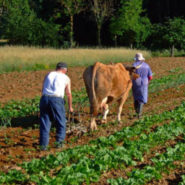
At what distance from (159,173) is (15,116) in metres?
6.24

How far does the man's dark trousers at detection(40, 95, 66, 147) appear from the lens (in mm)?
7488

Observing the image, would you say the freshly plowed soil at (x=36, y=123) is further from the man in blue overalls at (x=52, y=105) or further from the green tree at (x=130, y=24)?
the green tree at (x=130, y=24)

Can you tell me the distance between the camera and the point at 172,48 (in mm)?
37656

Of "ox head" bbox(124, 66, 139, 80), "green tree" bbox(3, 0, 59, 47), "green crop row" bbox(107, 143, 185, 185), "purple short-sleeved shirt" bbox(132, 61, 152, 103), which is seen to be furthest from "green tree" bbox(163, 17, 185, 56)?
"green crop row" bbox(107, 143, 185, 185)

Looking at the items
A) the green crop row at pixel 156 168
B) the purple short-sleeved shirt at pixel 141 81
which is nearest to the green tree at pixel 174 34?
the purple short-sleeved shirt at pixel 141 81

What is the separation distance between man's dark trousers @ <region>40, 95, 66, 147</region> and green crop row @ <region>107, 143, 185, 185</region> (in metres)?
2.08

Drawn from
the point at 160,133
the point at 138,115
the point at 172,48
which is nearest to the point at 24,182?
the point at 160,133

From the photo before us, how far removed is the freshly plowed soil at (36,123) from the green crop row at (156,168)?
164 millimetres

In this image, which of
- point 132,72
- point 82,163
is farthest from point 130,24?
point 82,163

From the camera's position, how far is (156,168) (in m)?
6.11

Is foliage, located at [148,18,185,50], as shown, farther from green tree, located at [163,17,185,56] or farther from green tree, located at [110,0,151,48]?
green tree, located at [110,0,151,48]

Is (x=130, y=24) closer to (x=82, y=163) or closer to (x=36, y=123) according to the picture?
(x=36, y=123)

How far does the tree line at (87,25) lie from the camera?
1516 inches

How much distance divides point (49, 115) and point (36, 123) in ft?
9.20
